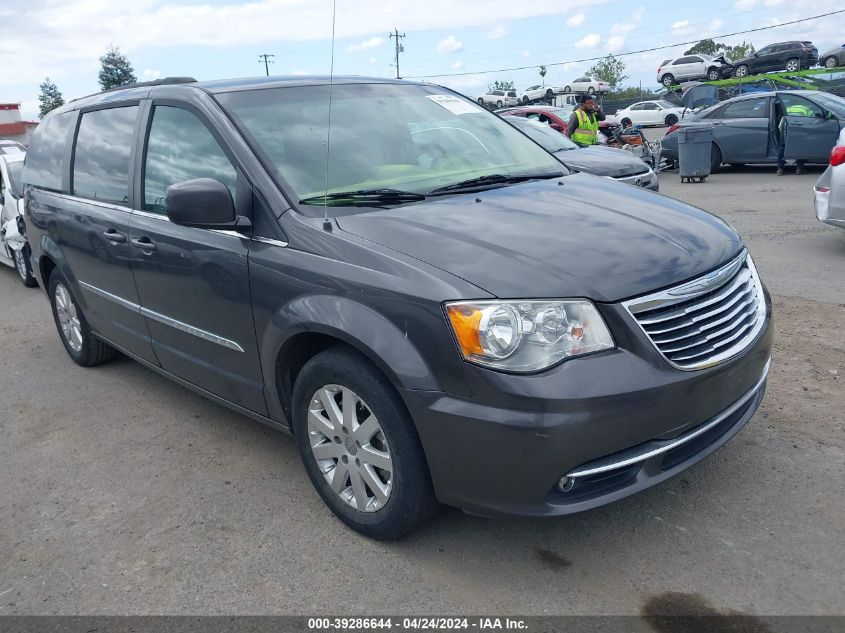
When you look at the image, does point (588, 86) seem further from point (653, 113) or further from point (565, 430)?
point (565, 430)

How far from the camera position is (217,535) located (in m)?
3.24

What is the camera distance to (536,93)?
2040 inches

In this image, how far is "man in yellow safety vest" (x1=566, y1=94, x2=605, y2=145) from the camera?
1257 centimetres

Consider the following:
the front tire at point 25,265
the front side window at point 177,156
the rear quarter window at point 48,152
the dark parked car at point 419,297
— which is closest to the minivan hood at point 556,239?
the dark parked car at point 419,297

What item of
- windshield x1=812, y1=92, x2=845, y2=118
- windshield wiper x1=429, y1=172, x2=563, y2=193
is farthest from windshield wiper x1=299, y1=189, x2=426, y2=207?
windshield x1=812, y1=92, x2=845, y2=118

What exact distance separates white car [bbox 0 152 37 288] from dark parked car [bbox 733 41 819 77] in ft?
118

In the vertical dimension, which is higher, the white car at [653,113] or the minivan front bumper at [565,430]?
the minivan front bumper at [565,430]

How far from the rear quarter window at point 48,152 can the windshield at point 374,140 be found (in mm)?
2167

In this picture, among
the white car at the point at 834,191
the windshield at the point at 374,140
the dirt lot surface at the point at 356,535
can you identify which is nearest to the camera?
the dirt lot surface at the point at 356,535

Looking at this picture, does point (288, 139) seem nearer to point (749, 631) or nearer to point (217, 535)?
point (217, 535)

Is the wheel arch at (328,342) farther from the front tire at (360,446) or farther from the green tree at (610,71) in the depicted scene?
the green tree at (610,71)

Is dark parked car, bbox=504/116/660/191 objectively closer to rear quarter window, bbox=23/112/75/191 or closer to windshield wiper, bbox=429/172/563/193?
windshield wiper, bbox=429/172/563/193

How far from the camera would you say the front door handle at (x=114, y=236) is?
4102 millimetres

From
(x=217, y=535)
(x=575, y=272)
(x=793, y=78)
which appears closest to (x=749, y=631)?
(x=575, y=272)
